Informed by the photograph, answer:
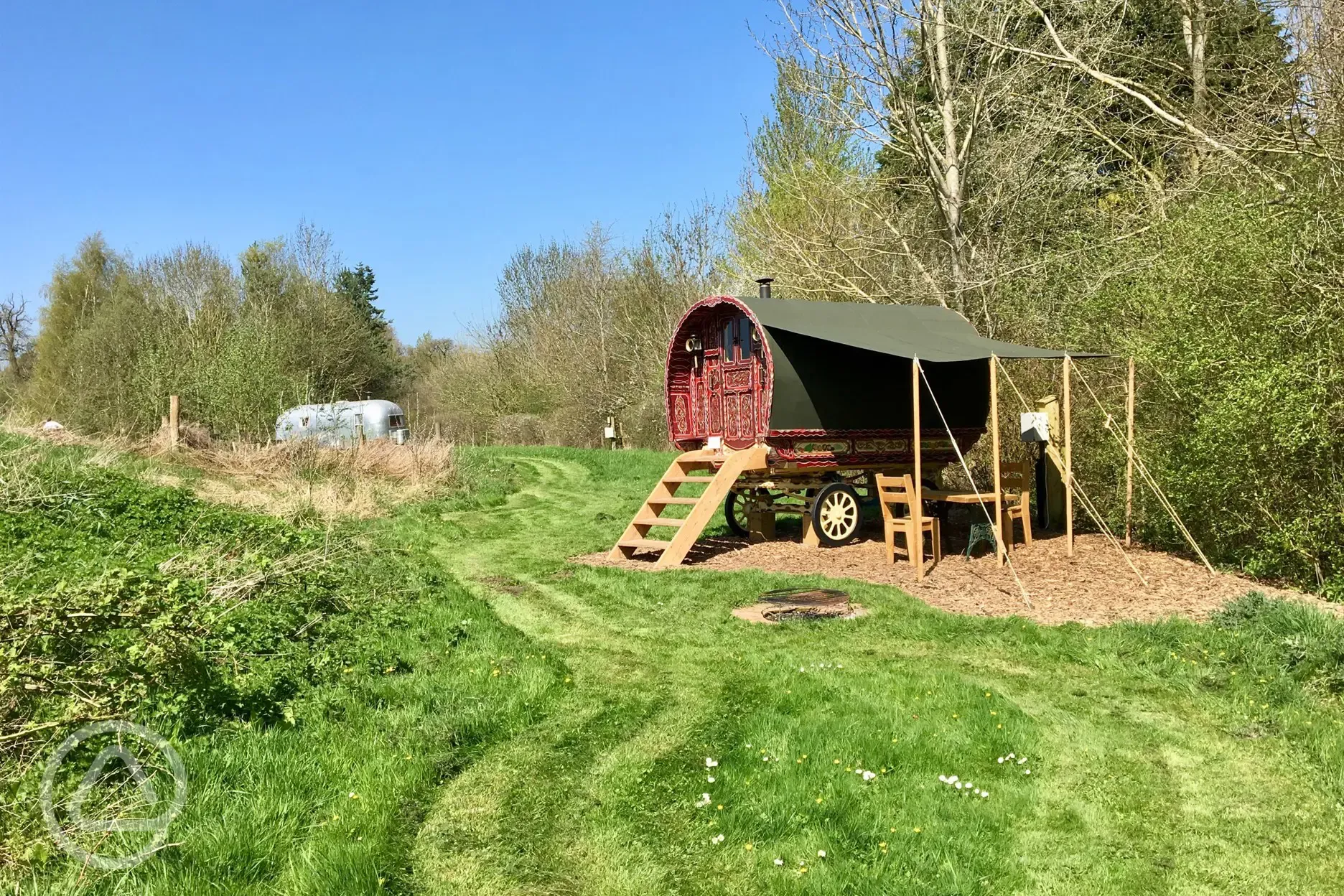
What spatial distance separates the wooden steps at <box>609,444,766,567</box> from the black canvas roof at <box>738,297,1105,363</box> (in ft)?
5.46

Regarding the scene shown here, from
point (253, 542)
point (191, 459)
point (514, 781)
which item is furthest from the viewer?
point (191, 459)

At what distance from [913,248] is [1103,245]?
4598mm

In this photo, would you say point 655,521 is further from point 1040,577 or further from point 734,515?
point 1040,577

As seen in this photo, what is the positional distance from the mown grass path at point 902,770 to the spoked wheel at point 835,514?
393cm

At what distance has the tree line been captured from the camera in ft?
28.2

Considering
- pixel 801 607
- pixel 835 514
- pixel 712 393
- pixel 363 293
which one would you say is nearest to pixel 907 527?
pixel 835 514

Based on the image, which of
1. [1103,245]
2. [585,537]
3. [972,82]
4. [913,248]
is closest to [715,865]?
[585,537]

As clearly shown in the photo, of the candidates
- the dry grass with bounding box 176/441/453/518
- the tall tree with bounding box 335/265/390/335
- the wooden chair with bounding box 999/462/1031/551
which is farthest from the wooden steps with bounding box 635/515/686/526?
the tall tree with bounding box 335/265/390/335

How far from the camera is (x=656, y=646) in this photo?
737 centimetres

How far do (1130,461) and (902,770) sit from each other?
7339mm

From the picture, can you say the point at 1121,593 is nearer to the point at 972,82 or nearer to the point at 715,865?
the point at 715,865

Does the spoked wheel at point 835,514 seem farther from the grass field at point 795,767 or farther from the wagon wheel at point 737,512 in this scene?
the grass field at point 795,767

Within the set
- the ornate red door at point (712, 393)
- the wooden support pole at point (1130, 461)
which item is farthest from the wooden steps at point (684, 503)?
the wooden support pole at point (1130, 461)

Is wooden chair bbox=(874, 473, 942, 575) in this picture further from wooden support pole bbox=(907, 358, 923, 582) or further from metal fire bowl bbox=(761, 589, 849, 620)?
metal fire bowl bbox=(761, 589, 849, 620)
